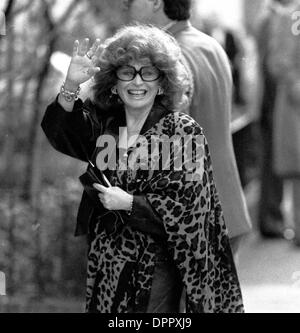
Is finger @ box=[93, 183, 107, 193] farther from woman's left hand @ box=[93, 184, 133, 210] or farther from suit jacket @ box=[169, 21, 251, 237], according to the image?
suit jacket @ box=[169, 21, 251, 237]

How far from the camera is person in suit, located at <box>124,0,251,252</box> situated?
4715 mm

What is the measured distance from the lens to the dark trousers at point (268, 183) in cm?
691

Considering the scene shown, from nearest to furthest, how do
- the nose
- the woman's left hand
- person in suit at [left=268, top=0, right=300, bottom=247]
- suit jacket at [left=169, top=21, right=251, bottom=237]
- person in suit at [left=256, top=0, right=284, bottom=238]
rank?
the woman's left hand, the nose, suit jacket at [left=169, top=21, right=251, bottom=237], person in suit at [left=268, top=0, right=300, bottom=247], person in suit at [left=256, top=0, right=284, bottom=238]

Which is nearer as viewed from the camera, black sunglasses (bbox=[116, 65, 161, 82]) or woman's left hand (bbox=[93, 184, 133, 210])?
woman's left hand (bbox=[93, 184, 133, 210])

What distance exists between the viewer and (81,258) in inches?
231

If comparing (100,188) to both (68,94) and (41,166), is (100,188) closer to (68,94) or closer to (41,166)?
(68,94)

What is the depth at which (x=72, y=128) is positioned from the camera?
405cm

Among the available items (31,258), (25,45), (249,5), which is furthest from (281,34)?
(31,258)

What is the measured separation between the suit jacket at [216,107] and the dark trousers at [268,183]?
205cm

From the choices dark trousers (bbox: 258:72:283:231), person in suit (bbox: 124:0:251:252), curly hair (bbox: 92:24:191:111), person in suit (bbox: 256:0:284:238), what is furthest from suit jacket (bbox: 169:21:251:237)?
dark trousers (bbox: 258:72:283:231)

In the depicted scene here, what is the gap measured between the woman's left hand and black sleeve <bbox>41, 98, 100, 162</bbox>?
0.81 ft

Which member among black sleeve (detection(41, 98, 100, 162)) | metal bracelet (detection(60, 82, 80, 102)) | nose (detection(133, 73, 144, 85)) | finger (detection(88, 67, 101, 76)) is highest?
finger (detection(88, 67, 101, 76))

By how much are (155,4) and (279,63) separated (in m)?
1.80

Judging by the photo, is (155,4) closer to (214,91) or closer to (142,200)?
(214,91)
